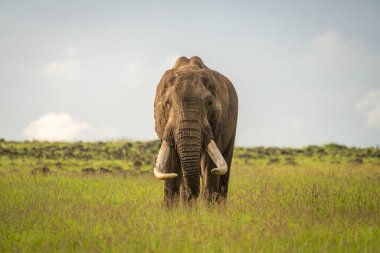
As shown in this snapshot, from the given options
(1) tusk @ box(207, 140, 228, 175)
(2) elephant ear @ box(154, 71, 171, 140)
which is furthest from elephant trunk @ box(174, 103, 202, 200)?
(2) elephant ear @ box(154, 71, 171, 140)

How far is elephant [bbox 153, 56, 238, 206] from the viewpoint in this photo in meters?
10.0

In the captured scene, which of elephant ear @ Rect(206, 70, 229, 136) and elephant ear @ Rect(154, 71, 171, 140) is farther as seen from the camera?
elephant ear @ Rect(206, 70, 229, 136)

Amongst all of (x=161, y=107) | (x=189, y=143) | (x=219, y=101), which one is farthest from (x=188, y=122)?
(x=219, y=101)

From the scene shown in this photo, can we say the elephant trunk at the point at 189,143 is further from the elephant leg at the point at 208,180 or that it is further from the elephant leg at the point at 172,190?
the elephant leg at the point at 208,180

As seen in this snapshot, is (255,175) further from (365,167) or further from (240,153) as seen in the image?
(240,153)

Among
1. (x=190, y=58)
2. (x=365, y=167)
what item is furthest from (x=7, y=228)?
(x=365, y=167)

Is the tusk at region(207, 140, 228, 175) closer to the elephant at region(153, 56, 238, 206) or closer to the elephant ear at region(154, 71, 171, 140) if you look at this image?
the elephant at region(153, 56, 238, 206)

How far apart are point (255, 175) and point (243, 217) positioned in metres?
11.5

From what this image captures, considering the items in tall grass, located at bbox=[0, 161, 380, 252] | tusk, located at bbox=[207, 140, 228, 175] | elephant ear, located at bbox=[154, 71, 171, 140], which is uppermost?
elephant ear, located at bbox=[154, 71, 171, 140]

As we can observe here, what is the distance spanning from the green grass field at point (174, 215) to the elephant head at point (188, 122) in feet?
2.52

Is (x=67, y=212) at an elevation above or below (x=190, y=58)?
below

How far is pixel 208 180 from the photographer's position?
11.0m

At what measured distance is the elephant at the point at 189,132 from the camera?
395 inches

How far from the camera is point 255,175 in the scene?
71.3ft
